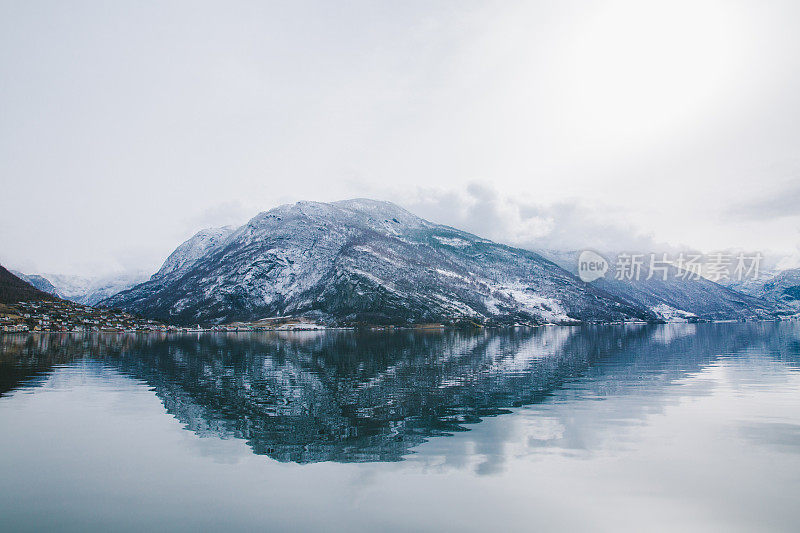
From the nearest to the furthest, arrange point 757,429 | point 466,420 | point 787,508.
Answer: point 787,508 → point 757,429 → point 466,420

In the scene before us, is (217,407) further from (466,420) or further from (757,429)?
(757,429)

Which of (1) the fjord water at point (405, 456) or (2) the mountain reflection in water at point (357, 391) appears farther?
(2) the mountain reflection in water at point (357, 391)

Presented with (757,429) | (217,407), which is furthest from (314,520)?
(757,429)

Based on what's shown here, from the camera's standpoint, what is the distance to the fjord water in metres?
20.1

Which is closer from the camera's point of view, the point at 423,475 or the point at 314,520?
the point at 314,520

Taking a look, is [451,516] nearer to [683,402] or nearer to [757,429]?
[757,429]

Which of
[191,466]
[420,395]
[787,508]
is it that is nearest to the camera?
[787,508]

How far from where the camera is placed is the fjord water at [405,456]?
20.1 meters

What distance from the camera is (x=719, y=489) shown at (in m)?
22.7

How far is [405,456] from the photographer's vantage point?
2814 cm

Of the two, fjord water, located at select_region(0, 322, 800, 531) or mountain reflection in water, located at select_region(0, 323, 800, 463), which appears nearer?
fjord water, located at select_region(0, 322, 800, 531)

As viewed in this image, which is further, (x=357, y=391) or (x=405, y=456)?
(x=357, y=391)

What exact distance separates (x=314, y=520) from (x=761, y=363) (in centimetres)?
9024

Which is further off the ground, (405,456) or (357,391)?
(405,456)
